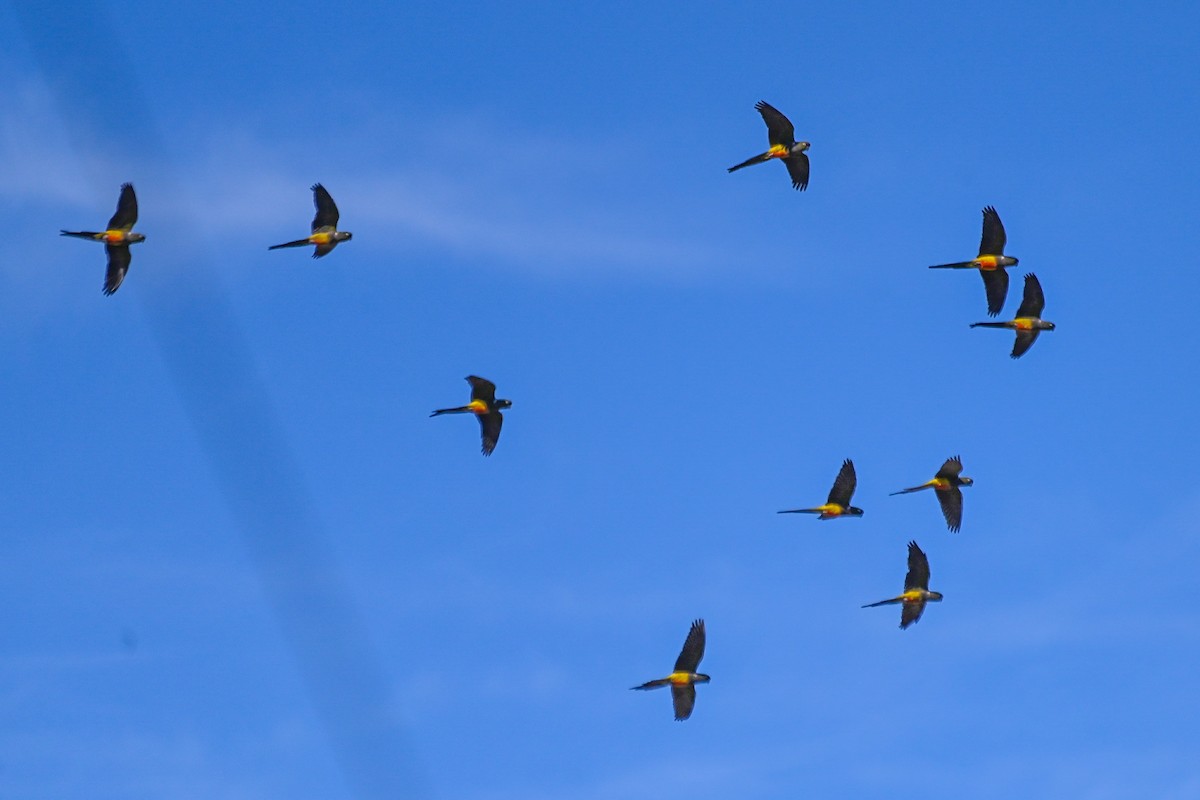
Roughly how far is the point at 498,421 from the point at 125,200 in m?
10.3

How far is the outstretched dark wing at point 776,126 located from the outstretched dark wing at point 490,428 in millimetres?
9540

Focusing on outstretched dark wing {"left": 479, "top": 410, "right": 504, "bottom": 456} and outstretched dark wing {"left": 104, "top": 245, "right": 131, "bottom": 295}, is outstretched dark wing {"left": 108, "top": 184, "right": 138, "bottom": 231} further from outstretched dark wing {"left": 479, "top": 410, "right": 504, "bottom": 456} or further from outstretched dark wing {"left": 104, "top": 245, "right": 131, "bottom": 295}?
outstretched dark wing {"left": 479, "top": 410, "right": 504, "bottom": 456}

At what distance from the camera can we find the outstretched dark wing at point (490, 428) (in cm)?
5262

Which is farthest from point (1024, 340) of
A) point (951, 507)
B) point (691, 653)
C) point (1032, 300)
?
point (691, 653)

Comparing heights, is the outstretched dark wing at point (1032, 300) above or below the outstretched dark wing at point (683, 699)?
above

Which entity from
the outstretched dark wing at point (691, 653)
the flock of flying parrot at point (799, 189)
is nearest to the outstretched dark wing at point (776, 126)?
the flock of flying parrot at point (799, 189)

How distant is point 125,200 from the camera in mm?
50375

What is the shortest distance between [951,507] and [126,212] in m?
21.2

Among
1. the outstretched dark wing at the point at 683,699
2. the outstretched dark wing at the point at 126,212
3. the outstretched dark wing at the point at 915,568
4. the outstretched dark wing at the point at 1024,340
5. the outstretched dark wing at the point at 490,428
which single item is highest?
the outstretched dark wing at the point at 126,212

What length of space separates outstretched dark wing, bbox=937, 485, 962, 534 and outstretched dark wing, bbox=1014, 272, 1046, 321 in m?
4.57

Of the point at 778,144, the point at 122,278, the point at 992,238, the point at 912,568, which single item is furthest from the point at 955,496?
the point at 122,278

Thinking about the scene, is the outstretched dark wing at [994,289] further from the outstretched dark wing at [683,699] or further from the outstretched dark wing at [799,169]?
the outstretched dark wing at [683,699]

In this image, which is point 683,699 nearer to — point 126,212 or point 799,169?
point 799,169

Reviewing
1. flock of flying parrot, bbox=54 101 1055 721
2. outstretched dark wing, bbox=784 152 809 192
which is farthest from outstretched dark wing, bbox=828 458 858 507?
outstretched dark wing, bbox=784 152 809 192
